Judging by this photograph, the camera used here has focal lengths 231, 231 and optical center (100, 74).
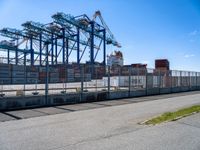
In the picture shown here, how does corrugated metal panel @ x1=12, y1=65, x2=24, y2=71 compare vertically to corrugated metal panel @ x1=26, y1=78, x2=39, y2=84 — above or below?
above

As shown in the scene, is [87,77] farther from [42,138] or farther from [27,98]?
[42,138]

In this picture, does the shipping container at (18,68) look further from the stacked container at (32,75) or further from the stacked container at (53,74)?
the stacked container at (53,74)

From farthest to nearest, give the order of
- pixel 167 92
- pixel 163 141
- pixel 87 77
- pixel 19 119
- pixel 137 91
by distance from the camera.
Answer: pixel 167 92 < pixel 137 91 < pixel 87 77 < pixel 19 119 < pixel 163 141

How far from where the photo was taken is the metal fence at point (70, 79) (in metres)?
11.8

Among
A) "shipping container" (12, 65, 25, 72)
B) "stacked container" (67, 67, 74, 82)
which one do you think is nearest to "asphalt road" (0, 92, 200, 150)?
"shipping container" (12, 65, 25, 72)

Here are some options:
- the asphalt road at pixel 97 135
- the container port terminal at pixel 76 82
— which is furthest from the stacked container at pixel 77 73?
the asphalt road at pixel 97 135

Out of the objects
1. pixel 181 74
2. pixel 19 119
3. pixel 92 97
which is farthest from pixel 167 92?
pixel 19 119

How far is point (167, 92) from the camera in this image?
82.6 ft

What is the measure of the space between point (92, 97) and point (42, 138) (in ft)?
33.0

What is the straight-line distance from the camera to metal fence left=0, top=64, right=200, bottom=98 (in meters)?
11.8

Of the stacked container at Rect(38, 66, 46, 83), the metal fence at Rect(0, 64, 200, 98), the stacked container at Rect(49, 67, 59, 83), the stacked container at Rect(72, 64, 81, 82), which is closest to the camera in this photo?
the metal fence at Rect(0, 64, 200, 98)

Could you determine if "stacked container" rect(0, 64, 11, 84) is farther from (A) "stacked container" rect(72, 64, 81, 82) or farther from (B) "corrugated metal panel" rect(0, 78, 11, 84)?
(A) "stacked container" rect(72, 64, 81, 82)

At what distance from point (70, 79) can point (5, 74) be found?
14.3ft

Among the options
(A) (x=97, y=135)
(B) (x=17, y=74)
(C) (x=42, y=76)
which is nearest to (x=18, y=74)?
(B) (x=17, y=74)
